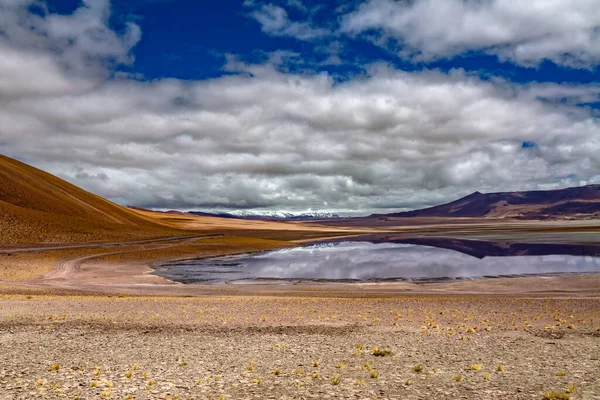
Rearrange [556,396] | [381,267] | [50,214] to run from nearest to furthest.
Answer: [556,396] → [381,267] → [50,214]

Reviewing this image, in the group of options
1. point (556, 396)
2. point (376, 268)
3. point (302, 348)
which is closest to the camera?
point (556, 396)

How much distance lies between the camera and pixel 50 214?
355 feet

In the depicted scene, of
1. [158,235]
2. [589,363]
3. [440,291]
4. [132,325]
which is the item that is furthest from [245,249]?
[589,363]

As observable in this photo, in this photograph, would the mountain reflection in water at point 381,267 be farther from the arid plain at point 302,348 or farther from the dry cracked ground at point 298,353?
the dry cracked ground at point 298,353

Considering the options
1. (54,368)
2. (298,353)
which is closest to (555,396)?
(298,353)

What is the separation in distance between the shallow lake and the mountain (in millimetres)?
38079

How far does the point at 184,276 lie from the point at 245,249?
40603mm

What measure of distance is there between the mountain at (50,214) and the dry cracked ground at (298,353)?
76827 mm

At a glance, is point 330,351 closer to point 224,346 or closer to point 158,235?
point 224,346

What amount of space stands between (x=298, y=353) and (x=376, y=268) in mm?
46797

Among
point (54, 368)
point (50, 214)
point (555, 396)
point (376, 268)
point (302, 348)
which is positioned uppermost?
point (50, 214)

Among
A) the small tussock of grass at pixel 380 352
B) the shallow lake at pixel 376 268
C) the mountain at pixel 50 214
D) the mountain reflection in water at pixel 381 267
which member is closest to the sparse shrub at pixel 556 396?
the small tussock of grass at pixel 380 352

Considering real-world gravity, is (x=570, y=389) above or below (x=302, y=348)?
above

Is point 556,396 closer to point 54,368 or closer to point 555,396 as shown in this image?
point 555,396
